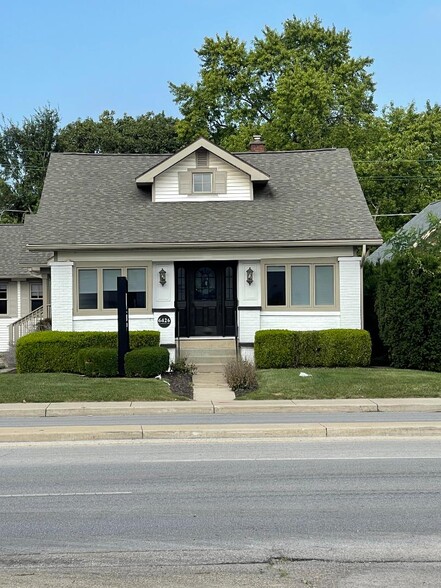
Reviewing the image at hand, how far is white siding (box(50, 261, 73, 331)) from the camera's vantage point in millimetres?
24797

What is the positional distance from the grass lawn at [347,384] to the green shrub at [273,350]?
4.29ft

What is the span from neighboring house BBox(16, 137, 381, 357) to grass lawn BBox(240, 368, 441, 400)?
11.1ft

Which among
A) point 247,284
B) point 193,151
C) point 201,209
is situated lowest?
point 247,284

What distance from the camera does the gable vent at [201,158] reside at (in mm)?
26531

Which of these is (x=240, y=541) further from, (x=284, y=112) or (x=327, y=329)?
(x=284, y=112)

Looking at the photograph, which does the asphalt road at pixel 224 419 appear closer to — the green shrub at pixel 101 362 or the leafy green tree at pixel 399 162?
the green shrub at pixel 101 362

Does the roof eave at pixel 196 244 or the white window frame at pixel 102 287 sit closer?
the roof eave at pixel 196 244

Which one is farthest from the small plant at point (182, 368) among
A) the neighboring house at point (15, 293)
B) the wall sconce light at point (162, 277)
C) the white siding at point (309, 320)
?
the neighboring house at point (15, 293)

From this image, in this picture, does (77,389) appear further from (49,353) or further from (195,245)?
(195,245)

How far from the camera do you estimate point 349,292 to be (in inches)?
976

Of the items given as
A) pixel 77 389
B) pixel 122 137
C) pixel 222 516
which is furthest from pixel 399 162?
pixel 222 516

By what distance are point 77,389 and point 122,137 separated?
41.4 metres

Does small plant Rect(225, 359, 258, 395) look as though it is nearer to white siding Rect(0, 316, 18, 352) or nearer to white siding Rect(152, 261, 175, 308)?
white siding Rect(152, 261, 175, 308)

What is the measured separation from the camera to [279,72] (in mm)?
54781
